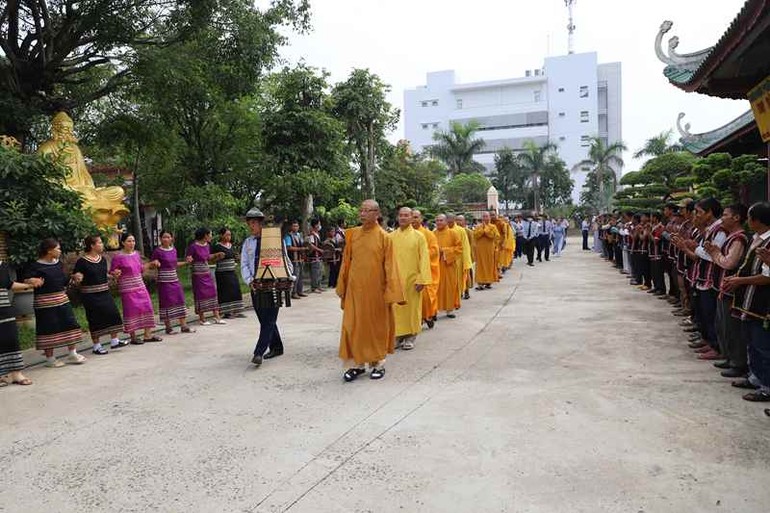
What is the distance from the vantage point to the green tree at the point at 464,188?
40438 millimetres

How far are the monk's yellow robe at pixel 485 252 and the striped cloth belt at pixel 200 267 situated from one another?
609 centimetres

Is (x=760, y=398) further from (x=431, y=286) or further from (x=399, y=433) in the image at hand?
(x=431, y=286)

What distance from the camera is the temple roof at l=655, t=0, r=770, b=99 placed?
5.21 meters

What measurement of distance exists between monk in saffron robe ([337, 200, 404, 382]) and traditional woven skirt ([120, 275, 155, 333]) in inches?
133

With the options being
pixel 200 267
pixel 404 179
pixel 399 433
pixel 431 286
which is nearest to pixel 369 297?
pixel 399 433

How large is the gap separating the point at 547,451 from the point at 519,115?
70.7m

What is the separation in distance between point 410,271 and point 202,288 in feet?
→ 12.0

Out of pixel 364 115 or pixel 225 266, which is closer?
pixel 225 266

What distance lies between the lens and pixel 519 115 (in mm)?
70562

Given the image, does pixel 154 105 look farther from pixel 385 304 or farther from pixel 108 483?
pixel 108 483

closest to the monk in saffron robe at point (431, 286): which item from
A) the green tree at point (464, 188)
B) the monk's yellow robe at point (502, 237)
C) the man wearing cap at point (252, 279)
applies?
the man wearing cap at point (252, 279)

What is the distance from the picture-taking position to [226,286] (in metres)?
9.45

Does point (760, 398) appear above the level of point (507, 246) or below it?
below

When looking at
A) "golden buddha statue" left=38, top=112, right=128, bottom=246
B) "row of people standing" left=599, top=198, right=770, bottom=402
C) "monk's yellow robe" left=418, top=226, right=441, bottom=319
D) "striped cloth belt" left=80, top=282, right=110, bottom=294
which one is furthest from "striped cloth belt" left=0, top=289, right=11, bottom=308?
"golden buddha statue" left=38, top=112, right=128, bottom=246
